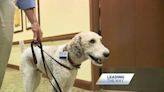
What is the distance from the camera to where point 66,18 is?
5.52 m

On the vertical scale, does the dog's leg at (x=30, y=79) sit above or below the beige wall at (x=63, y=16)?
below

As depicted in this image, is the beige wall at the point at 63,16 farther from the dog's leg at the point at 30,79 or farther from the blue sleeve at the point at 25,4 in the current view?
the blue sleeve at the point at 25,4

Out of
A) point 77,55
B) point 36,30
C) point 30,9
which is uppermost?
point 30,9

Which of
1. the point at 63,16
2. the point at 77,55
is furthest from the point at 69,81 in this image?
the point at 63,16

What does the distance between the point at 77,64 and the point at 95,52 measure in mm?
187

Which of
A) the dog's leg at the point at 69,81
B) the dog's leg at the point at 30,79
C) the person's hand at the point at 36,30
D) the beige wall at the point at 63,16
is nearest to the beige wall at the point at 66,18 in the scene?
the beige wall at the point at 63,16

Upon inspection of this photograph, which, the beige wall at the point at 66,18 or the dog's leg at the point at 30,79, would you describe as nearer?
the dog's leg at the point at 30,79

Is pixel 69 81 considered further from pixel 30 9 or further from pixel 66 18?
pixel 66 18

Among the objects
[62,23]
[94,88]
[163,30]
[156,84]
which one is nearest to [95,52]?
[156,84]

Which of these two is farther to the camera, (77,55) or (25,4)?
(77,55)

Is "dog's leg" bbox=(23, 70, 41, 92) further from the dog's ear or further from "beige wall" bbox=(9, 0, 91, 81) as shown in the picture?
"beige wall" bbox=(9, 0, 91, 81)

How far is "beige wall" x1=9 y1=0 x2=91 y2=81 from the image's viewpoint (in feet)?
16.0

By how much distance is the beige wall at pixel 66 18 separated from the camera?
4.87 meters

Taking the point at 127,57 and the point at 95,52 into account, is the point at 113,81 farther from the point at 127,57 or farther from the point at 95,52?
the point at 127,57
